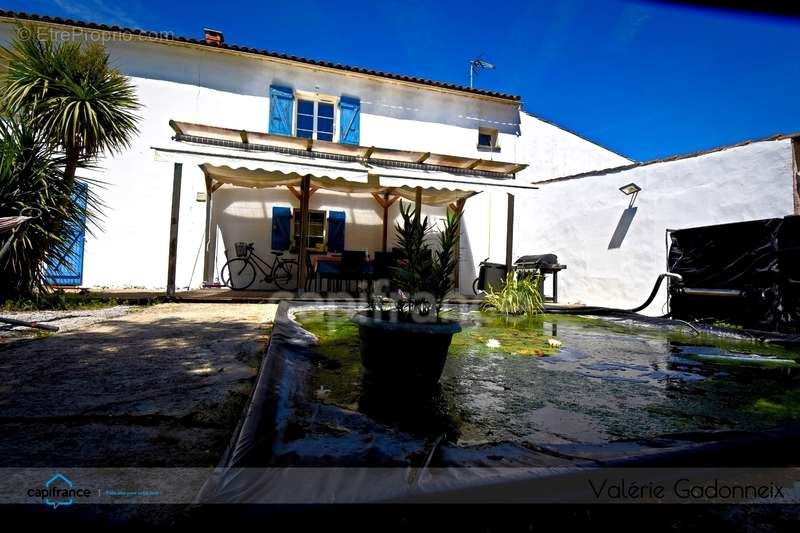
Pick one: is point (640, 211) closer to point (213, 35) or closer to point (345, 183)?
point (345, 183)

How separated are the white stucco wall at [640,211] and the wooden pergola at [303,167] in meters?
2.72

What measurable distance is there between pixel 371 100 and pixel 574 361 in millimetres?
8829

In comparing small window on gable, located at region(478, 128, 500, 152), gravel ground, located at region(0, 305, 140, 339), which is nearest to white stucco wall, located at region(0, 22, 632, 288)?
small window on gable, located at region(478, 128, 500, 152)

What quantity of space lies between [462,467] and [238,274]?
30.5 ft

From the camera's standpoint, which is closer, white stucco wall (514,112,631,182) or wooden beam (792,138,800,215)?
wooden beam (792,138,800,215)

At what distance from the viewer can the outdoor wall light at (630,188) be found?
8.58m

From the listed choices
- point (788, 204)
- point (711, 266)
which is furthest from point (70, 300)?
point (788, 204)

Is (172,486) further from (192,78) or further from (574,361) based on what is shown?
(192,78)

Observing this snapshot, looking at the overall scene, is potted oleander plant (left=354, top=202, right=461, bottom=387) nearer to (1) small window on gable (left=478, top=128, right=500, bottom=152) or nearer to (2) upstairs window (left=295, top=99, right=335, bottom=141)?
(2) upstairs window (left=295, top=99, right=335, bottom=141)

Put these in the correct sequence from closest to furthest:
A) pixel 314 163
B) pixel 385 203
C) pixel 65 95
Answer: pixel 65 95 < pixel 314 163 < pixel 385 203

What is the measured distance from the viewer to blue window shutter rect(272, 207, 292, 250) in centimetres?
973

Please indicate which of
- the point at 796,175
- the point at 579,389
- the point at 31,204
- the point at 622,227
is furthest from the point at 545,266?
the point at 31,204

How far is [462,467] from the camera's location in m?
1.19

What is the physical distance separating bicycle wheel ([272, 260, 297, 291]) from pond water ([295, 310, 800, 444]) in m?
5.49
